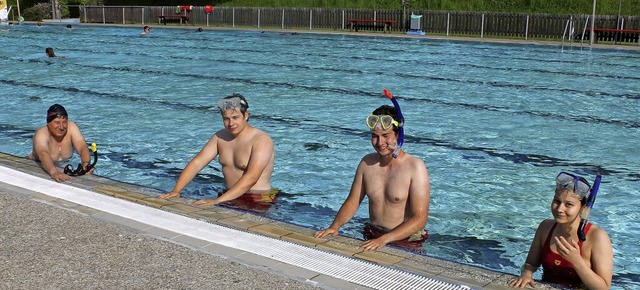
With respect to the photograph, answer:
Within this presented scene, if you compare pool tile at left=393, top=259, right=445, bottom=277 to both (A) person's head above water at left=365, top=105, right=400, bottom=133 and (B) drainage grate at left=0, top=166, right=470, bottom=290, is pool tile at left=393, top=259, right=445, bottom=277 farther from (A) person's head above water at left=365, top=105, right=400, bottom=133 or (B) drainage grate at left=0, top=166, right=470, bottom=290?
(A) person's head above water at left=365, top=105, right=400, bottom=133

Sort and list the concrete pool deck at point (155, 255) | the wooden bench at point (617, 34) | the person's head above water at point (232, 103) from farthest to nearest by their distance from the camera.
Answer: the wooden bench at point (617, 34)
the person's head above water at point (232, 103)
the concrete pool deck at point (155, 255)

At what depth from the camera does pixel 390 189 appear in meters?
5.36

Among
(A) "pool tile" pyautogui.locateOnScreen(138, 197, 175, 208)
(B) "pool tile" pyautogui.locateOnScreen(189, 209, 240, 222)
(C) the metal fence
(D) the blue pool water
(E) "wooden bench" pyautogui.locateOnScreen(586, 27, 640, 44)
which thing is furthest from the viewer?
(C) the metal fence

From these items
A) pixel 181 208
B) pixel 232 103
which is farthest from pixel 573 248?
pixel 232 103

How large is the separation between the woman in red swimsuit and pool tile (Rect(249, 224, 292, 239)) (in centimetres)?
163

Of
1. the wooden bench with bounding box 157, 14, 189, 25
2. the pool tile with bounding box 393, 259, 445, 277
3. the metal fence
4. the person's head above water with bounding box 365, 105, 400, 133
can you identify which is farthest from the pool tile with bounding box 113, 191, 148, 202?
the wooden bench with bounding box 157, 14, 189, 25

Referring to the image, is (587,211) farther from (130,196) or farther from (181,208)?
(130,196)

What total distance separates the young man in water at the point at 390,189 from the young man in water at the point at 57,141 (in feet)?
9.95

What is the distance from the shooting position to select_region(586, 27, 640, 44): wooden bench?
82.0 feet

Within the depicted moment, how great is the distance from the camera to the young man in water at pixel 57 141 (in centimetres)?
734

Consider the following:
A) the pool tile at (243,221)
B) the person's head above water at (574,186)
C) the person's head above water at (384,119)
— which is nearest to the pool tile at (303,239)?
the pool tile at (243,221)

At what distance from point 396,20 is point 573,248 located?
28.8 metres

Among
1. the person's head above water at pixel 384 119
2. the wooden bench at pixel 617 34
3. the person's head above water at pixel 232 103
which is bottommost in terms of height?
the person's head above water at pixel 232 103

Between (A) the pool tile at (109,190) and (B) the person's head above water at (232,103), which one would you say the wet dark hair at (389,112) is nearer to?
(B) the person's head above water at (232,103)
